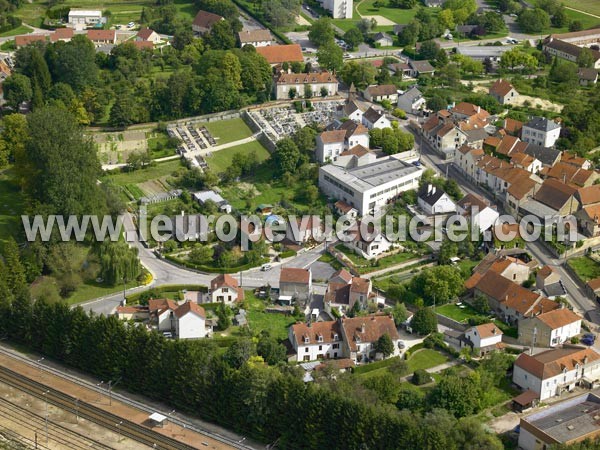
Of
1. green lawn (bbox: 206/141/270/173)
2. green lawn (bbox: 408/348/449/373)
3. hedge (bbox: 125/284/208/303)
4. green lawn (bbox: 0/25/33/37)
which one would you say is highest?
green lawn (bbox: 0/25/33/37)

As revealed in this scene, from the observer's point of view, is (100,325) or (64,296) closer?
(100,325)

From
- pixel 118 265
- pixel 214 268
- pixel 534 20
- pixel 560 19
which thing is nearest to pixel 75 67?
pixel 118 265

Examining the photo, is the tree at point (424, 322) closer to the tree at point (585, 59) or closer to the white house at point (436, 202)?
the white house at point (436, 202)

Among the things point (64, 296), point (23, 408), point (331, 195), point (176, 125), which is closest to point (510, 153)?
point (331, 195)

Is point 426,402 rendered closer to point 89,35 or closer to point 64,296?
point 64,296

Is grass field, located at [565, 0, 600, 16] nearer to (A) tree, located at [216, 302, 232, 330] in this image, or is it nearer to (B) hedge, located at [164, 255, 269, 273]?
(B) hedge, located at [164, 255, 269, 273]

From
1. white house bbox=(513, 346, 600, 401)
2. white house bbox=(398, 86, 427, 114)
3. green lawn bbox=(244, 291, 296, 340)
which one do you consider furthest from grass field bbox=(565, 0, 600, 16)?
green lawn bbox=(244, 291, 296, 340)
